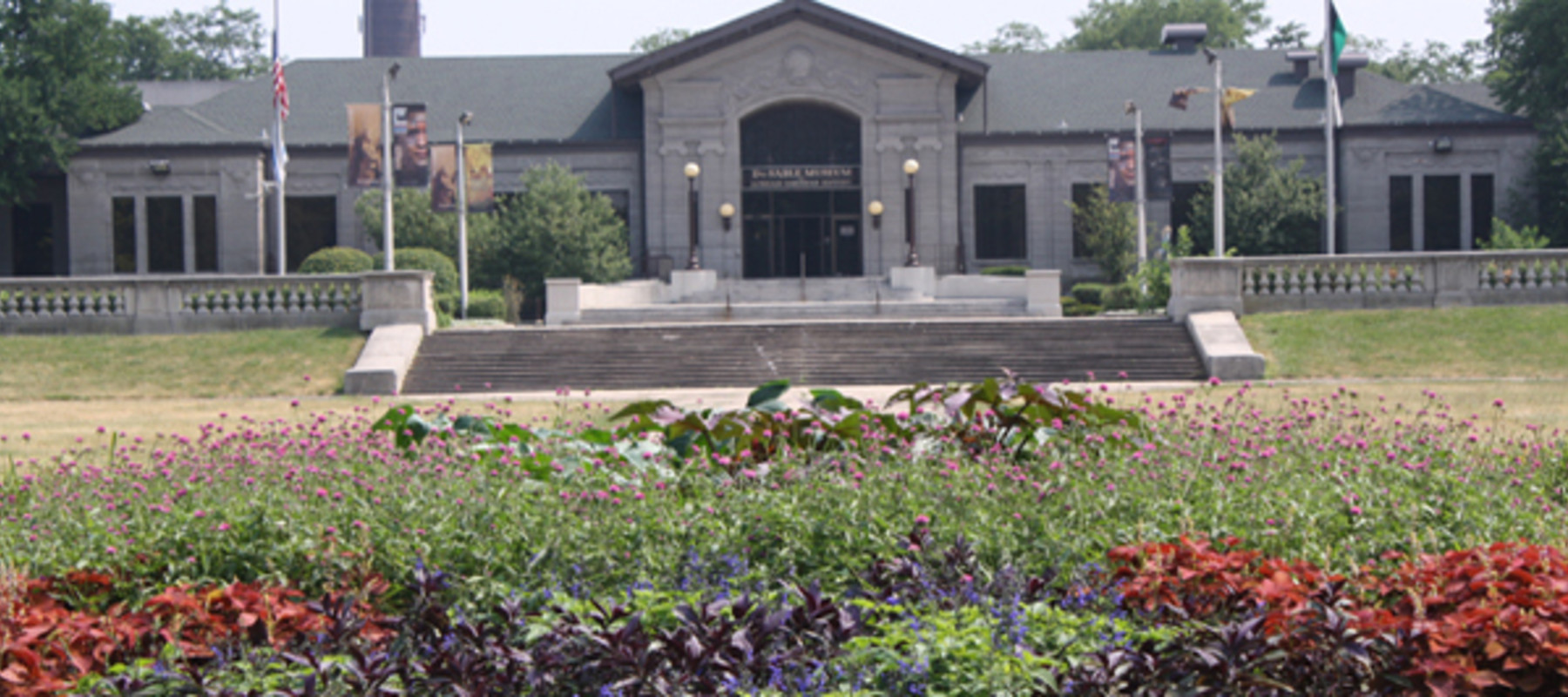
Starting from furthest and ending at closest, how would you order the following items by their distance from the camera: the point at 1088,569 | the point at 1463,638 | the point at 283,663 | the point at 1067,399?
1. the point at 1067,399
2. the point at 1088,569
3. the point at 283,663
4. the point at 1463,638

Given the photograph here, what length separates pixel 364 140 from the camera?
1383 inches

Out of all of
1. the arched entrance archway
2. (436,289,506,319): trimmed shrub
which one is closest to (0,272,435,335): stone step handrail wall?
(436,289,506,319): trimmed shrub

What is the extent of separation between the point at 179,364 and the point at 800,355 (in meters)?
11.9

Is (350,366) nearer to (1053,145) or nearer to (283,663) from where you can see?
(283,663)

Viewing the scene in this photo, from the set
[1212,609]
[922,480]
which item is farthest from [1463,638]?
[922,480]

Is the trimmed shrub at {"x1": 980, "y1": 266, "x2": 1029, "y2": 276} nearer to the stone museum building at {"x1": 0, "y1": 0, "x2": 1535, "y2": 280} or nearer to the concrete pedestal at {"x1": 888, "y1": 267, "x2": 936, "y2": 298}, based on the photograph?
the concrete pedestal at {"x1": 888, "y1": 267, "x2": 936, "y2": 298}

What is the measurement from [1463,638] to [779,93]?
45.1 metres

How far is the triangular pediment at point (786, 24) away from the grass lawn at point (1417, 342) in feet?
70.5

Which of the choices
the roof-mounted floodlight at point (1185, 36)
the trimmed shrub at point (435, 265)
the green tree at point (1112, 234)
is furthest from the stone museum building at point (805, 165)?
the trimmed shrub at point (435, 265)

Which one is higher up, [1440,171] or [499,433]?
[1440,171]

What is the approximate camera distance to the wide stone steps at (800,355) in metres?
25.8

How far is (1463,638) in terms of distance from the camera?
4.77m

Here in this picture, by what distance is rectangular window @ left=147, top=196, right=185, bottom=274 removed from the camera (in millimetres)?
48656

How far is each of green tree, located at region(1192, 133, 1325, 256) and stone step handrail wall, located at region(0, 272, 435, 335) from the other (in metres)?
27.2
